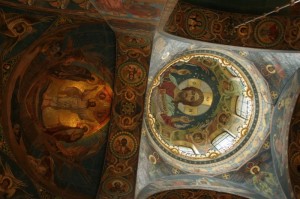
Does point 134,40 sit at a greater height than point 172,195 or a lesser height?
greater

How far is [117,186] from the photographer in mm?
10148

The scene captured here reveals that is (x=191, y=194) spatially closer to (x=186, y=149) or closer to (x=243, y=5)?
(x=186, y=149)

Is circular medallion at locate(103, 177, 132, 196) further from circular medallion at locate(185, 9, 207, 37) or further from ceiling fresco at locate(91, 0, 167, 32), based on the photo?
circular medallion at locate(185, 9, 207, 37)

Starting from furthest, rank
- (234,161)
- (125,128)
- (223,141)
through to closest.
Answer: (223,141)
(234,161)
(125,128)

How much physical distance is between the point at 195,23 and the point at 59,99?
4.01m

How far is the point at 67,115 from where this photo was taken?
9930 mm

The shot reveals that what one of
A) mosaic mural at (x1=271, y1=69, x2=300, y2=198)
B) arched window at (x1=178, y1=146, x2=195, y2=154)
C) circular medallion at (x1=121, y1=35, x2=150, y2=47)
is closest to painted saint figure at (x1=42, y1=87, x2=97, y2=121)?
circular medallion at (x1=121, y1=35, x2=150, y2=47)

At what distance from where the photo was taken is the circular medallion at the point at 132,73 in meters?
9.78

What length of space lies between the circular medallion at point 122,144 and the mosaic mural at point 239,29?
3.07 m

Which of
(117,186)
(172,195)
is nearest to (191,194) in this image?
(172,195)

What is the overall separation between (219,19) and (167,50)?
1647 millimetres

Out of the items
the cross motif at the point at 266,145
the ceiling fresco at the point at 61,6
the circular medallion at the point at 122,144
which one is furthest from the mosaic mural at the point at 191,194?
the ceiling fresco at the point at 61,6

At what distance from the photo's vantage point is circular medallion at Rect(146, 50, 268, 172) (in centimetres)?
1180

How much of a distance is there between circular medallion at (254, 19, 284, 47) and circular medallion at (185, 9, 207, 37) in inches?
56.5
